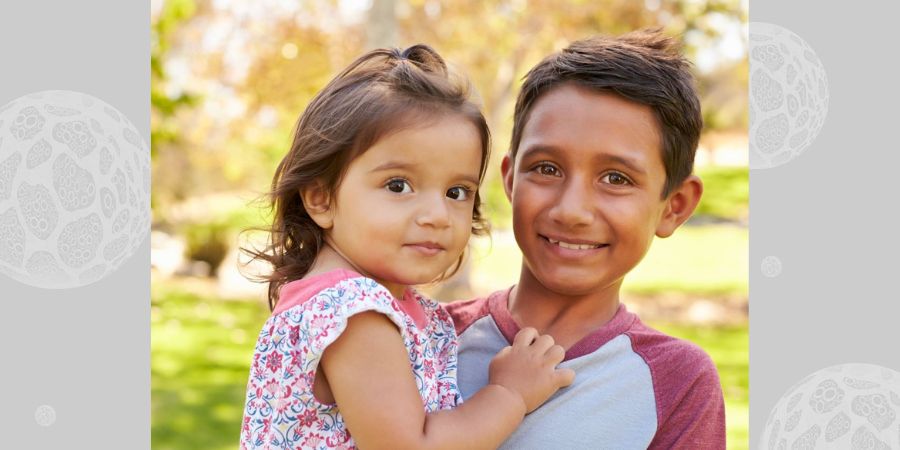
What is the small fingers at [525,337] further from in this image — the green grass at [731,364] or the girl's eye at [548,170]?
the green grass at [731,364]

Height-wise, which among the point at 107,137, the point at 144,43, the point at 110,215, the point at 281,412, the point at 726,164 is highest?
the point at 144,43

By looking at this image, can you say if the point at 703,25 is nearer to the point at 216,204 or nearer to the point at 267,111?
the point at 267,111

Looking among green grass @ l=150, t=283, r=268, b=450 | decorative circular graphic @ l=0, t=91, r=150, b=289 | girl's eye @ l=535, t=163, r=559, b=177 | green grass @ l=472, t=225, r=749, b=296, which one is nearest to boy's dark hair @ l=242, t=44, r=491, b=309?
girl's eye @ l=535, t=163, r=559, b=177

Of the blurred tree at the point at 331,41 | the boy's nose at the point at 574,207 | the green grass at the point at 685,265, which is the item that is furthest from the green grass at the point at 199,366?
the boy's nose at the point at 574,207

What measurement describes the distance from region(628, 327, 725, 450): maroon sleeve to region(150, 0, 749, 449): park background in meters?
5.22

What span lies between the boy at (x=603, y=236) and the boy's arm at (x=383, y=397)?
248mm

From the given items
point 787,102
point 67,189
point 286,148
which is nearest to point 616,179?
point 787,102

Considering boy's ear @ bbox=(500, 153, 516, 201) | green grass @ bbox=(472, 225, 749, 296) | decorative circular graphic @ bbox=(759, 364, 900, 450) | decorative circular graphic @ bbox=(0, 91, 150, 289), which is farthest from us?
green grass @ bbox=(472, 225, 749, 296)

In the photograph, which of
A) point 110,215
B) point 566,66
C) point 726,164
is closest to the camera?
point 566,66

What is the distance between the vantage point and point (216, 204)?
14922 mm

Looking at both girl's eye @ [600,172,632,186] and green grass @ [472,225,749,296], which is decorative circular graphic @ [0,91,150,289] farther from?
green grass @ [472,225,749,296]

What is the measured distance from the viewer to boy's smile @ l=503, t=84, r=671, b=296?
2172 mm

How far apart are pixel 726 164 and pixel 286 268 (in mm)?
12776

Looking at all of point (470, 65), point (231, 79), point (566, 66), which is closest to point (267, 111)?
point (231, 79)
